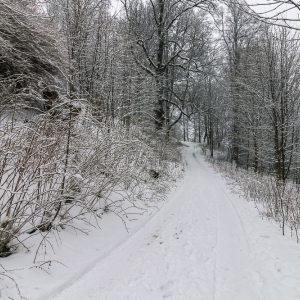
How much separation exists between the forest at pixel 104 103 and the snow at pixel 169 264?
365 millimetres

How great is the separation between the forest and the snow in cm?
37

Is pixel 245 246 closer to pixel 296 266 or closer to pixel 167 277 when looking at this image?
pixel 296 266

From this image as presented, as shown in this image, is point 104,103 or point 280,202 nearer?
point 280,202

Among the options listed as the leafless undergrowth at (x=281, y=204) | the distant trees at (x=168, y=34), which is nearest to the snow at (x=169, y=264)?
the leafless undergrowth at (x=281, y=204)

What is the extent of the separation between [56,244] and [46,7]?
721 cm

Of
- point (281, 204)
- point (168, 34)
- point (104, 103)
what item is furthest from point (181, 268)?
point (168, 34)

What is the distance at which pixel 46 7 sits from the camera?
6.77 metres

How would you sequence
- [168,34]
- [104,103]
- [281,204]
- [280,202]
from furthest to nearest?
[168,34], [104,103], [280,202], [281,204]

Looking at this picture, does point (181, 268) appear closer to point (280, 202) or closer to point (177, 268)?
point (177, 268)

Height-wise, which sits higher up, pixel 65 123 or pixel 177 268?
pixel 65 123

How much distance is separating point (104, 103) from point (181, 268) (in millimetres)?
6397

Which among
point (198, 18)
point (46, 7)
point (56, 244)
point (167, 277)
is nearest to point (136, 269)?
point (167, 277)

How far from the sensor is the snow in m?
2.21

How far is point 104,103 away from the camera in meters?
7.87
